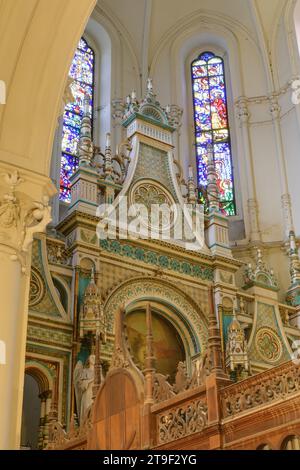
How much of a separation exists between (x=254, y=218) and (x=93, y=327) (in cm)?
648

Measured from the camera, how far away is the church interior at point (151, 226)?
285 inches

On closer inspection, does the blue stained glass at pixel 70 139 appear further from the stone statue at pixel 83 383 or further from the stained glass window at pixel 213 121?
the stone statue at pixel 83 383

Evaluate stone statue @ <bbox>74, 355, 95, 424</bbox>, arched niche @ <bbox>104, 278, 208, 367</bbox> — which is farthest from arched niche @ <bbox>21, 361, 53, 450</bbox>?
arched niche @ <bbox>104, 278, 208, 367</bbox>

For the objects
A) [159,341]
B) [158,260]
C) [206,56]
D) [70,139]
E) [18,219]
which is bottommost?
[18,219]

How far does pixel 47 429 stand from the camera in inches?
396

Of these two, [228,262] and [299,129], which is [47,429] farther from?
[299,129]

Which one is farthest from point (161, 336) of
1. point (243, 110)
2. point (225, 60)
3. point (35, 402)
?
point (225, 60)

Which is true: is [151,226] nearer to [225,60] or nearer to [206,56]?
[225,60]

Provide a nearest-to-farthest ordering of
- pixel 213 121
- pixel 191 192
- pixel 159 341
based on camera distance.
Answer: pixel 159 341
pixel 191 192
pixel 213 121

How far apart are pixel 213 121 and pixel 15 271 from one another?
13.5 m

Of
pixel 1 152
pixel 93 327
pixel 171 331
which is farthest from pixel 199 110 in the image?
pixel 1 152

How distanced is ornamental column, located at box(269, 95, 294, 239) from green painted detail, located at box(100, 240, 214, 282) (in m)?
3.09

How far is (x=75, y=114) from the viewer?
17.8m

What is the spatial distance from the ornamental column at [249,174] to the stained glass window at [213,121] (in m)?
0.56
